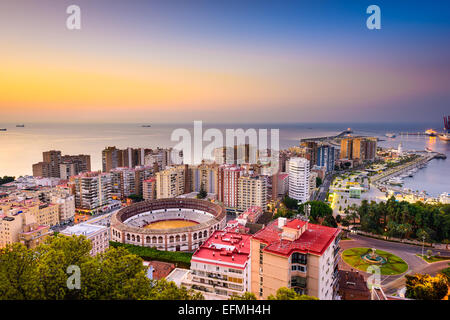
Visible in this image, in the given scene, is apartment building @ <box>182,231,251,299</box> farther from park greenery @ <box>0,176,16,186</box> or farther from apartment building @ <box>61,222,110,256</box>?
park greenery @ <box>0,176,16,186</box>

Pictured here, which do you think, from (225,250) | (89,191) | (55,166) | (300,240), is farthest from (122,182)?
(300,240)

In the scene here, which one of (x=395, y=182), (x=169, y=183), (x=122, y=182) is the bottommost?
(x=395, y=182)

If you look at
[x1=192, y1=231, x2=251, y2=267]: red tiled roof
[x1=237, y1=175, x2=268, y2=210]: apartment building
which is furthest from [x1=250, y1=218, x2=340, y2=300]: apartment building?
[x1=237, y1=175, x2=268, y2=210]: apartment building

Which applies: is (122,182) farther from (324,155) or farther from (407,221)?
(324,155)

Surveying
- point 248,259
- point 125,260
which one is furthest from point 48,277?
point 248,259

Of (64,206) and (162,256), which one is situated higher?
(64,206)

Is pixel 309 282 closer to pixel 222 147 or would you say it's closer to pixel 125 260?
pixel 125 260
